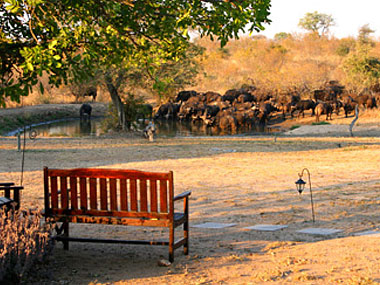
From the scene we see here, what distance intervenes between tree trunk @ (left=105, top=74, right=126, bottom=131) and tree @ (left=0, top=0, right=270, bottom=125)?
18.6 m

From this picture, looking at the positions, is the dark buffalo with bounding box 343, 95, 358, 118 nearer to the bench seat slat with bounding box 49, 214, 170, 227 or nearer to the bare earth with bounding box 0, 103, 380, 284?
the bare earth with bounding box 0, 103, 380, 284

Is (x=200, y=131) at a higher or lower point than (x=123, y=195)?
lower

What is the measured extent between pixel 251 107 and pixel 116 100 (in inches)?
721

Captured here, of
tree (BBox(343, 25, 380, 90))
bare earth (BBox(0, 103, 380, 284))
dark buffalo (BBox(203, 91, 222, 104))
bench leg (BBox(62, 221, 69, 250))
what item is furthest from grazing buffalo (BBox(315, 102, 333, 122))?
bench leg (BBox(62, 221, 69, 250))

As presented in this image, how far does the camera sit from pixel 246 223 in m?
7.89

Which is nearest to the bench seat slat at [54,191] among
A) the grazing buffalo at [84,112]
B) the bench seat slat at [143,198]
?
the bench seat slat at [143,198]

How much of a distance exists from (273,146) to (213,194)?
12222 mm

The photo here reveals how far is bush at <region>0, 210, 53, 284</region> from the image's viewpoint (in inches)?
183

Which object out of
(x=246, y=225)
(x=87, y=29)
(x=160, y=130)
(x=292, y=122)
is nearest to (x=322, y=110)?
(x=292, y=122)

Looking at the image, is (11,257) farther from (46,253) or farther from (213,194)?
(213,194)

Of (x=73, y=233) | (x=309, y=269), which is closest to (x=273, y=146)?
(x=73, y=233)

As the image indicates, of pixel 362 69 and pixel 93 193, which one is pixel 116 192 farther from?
pixel 362 69

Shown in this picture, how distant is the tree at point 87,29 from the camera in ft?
20.1

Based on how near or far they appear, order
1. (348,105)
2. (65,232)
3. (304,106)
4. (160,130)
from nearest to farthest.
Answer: (65,232), (160,130), (348,105), (304,106)
